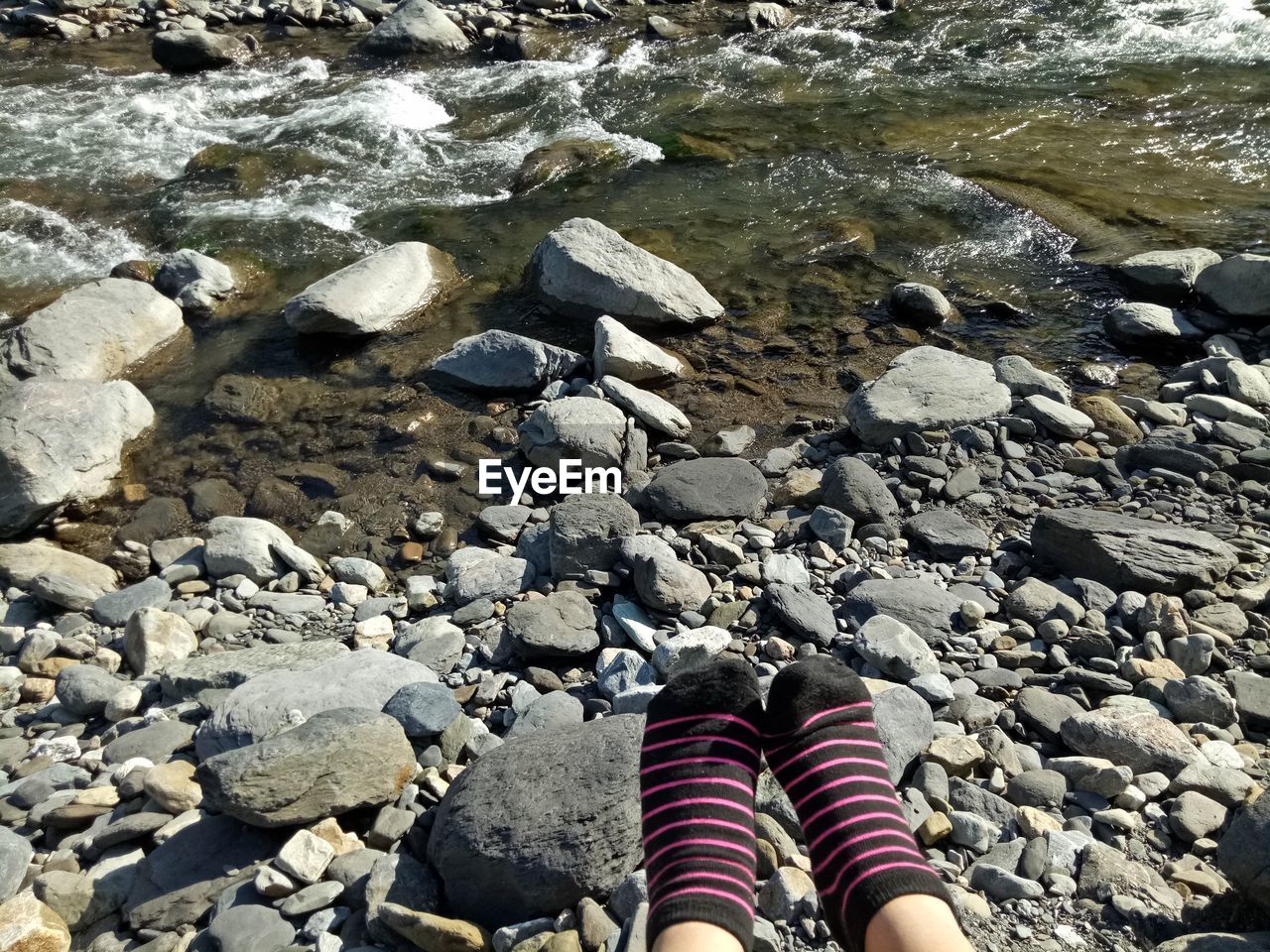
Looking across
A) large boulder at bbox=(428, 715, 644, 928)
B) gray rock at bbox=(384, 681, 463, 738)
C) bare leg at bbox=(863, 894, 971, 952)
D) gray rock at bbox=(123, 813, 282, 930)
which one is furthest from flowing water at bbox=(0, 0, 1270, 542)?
bare leg at bbox=(863, 894, 971, 952)

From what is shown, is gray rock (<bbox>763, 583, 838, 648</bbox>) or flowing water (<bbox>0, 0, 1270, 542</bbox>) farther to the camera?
flowing water (<bbox>0, 0, 1270, 542</bbox>)

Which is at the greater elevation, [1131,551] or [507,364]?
[1131,551]

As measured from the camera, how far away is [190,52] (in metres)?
9.69

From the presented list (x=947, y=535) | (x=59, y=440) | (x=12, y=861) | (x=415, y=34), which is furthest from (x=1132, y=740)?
(x=415, y=34)

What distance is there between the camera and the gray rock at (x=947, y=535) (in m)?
3.62

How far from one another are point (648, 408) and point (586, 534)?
1.16 metres

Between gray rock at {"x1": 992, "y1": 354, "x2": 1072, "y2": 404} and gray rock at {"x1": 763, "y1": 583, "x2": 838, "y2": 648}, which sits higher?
gray rock at {"x1": 992, "y1": 354, "x2": 1072, "y2": 404}

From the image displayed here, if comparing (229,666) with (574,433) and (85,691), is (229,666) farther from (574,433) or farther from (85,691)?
(574,433)

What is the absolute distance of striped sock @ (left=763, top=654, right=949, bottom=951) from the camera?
2.11 metres

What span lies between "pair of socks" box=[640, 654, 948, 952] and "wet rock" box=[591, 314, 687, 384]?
2508mm

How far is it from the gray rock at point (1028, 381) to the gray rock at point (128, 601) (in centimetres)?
A: 396

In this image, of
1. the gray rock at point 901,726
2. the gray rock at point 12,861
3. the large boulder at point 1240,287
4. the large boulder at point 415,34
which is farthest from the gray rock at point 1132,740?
the large boulder at point 415,34

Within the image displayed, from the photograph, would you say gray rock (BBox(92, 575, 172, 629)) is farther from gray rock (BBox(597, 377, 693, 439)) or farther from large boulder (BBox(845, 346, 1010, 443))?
large boulder (BBox(845, 346, 1010, 443))

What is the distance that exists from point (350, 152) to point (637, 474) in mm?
4928
